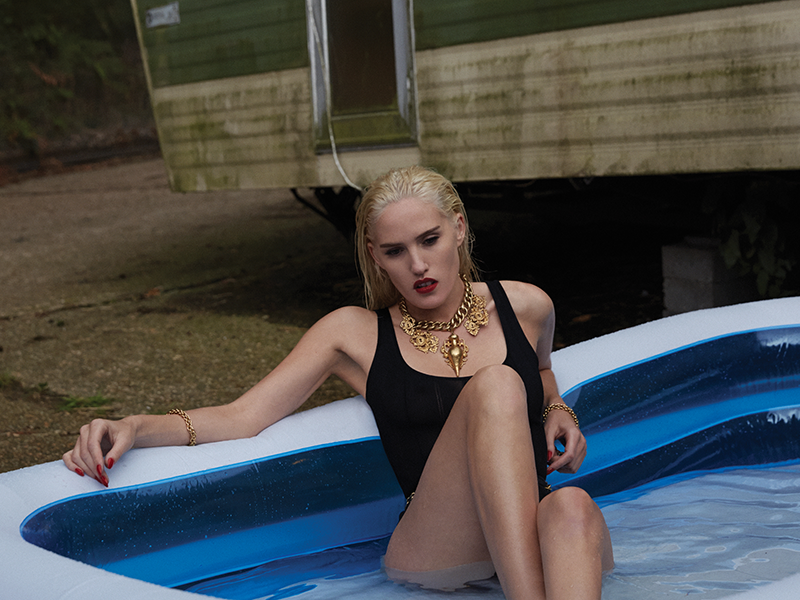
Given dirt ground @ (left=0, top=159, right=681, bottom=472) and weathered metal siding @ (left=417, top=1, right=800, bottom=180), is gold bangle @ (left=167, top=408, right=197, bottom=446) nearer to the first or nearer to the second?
dirt ground @ (left=0, top=159, right=681, bottom=472)

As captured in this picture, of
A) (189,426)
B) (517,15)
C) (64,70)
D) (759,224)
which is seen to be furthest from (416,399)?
(64,70)

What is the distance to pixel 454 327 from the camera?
88.0 inches

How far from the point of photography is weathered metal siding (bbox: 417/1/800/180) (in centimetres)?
339

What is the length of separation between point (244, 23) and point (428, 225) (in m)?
4.00

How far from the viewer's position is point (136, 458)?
208cm

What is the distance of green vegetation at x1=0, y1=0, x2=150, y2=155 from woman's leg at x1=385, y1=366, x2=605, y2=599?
1383cm

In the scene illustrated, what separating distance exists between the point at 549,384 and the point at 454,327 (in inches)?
15.4

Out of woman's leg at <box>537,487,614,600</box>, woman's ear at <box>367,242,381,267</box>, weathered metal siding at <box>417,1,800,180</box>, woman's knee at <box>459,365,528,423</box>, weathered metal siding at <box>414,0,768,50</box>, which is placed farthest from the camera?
Result: weathered metal siding at <box>414,0,768,50</box>

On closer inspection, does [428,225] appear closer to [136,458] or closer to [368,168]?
[136,458]

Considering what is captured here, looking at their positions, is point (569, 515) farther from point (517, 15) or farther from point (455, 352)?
point (517, 15)

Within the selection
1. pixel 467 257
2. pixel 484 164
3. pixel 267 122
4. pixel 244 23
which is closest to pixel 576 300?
pixel 484 164

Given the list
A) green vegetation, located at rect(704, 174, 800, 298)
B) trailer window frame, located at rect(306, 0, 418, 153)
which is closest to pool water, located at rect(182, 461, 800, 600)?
green vegetation, located at rect(704, 174, 800, 298)

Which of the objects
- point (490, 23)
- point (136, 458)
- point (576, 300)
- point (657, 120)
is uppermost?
point (490, 23)

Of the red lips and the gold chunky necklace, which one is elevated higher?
the red lips
